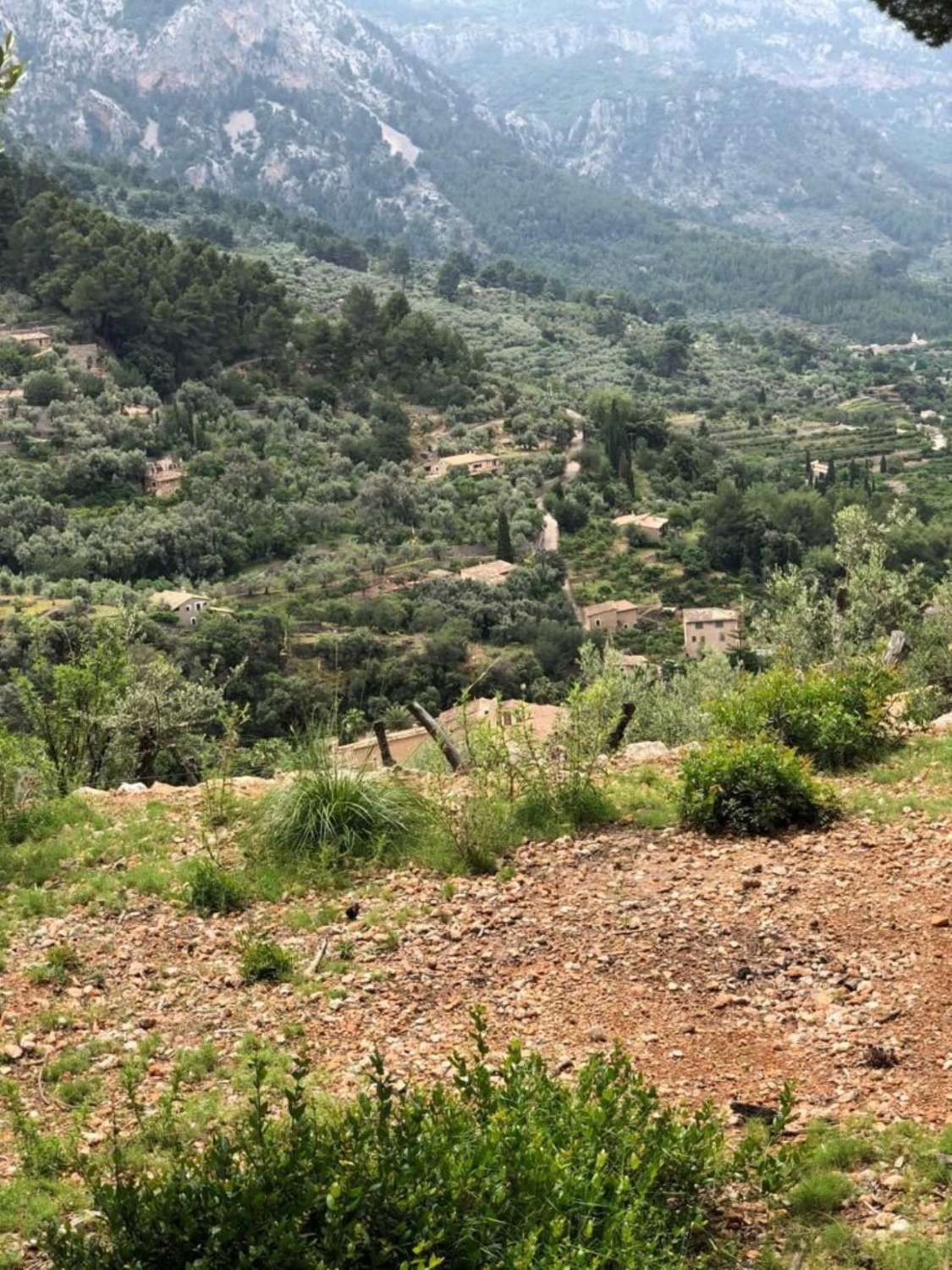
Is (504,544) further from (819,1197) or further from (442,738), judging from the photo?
(819,1197)

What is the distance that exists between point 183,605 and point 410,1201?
115 ft

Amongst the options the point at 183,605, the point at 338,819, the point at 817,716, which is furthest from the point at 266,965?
the point at 183,605

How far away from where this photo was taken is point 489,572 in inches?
1729

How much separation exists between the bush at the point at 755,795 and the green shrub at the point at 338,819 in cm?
172

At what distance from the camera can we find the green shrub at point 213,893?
21.7ft

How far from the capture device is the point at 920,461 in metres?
76.3

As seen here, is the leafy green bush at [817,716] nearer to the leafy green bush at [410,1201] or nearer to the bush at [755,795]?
the bush at [755,795]

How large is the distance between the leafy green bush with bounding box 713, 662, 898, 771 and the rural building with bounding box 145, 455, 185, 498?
41.3 meters

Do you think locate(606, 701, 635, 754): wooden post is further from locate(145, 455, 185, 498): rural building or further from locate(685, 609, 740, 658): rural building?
locate(145, 455, 185, 498): rural building

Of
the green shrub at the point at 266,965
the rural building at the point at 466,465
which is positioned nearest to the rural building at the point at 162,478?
the rural building at the point at 466,465

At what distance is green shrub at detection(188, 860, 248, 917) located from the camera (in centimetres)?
662

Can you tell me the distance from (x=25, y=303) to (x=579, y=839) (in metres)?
58.4

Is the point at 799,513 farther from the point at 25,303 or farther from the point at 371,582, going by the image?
the point at 25,303

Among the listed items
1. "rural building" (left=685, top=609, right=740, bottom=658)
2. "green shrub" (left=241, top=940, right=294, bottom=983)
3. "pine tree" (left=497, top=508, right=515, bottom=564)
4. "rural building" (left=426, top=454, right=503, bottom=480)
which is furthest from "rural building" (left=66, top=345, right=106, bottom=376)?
"green shrub" (left=241, top=940, right=294, bottom=983)
